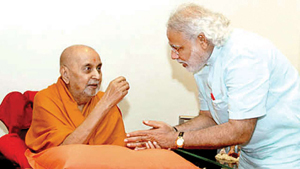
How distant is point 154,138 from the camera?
2.10m

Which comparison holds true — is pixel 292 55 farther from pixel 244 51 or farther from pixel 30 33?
pixel 30 33

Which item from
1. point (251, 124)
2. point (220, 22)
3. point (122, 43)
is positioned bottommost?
point (251, 124)

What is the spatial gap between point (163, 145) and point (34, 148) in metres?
0.82

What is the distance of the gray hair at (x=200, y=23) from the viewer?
6.25ft

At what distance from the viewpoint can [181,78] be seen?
3408mm

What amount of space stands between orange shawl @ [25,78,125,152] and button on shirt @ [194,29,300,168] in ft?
2.67

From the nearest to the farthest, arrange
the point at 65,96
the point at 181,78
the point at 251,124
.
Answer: the point at 251,124 < the point at 65,96 < the point at 181,78

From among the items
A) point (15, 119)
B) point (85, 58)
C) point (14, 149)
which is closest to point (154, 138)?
point (85, 58)

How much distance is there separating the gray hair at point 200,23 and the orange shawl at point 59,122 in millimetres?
806

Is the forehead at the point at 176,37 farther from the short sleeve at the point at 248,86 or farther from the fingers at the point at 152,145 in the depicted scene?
the fingers at the point at 152,145

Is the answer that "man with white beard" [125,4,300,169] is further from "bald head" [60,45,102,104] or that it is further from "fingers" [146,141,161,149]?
"bald head" [60,45,102,104]

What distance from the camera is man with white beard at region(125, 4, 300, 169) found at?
1.79 meters

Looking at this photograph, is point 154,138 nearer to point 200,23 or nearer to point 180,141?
point 180,141

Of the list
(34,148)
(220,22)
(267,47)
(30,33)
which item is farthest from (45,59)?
(267,47)
